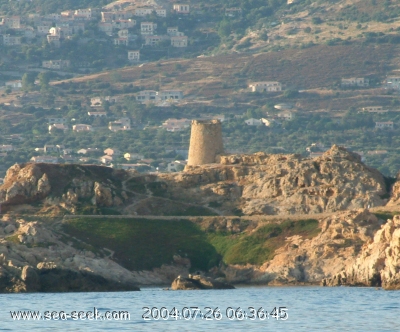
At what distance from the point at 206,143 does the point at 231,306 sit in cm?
4086

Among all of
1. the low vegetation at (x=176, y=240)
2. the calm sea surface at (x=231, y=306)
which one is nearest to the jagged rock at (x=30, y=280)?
the calm sea surface at (x=231, y=306)

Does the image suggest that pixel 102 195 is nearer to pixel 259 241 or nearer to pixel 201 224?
pixel 201 224

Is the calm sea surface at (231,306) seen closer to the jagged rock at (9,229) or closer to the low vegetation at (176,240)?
the low vegetation at (176,240)

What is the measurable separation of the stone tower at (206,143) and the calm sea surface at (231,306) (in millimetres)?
24789

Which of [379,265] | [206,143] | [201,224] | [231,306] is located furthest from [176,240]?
[231,306]

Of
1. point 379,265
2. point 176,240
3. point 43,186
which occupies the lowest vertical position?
point 176,240

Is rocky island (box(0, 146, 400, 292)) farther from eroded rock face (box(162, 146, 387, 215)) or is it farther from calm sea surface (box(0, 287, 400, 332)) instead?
calm sea surface (box(0, 287, 400, 332))

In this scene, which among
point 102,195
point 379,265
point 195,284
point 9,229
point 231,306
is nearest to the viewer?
point 231,306

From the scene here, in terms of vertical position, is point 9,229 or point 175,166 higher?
point 175,166

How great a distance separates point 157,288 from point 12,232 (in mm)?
10702

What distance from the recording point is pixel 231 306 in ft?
219

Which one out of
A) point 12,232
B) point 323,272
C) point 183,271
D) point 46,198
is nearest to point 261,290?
point 323,272

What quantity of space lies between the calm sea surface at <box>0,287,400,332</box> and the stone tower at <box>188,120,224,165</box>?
24.8 m

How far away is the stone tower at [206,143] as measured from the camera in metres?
107
